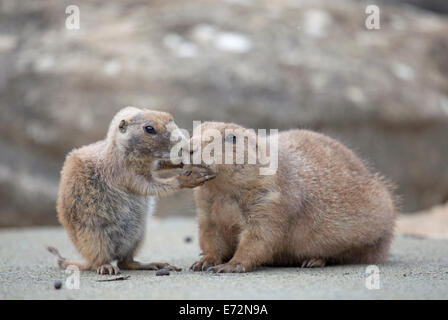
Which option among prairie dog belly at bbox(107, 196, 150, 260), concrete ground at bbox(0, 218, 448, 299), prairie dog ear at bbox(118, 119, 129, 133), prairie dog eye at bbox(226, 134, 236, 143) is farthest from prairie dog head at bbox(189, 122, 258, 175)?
concrete ground at bbox(0, 218, 448, 299)

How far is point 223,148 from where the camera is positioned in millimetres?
6594

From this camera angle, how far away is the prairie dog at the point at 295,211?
662 centimetres

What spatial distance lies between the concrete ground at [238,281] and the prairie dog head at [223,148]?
1073 mm

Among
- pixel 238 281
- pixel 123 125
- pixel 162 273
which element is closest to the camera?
pixel 238 281

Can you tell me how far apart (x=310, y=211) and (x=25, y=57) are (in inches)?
302

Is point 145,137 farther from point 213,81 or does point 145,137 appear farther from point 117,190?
point 213,81

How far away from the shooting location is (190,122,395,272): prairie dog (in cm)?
662

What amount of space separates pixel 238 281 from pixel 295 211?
1.42 m

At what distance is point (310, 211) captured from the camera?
7.02m

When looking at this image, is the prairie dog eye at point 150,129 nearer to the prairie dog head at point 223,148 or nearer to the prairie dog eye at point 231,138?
the prairie dog head at point 223,148

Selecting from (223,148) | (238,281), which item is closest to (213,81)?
(223,148)

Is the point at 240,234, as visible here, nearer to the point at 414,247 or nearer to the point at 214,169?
the point at 214,169
